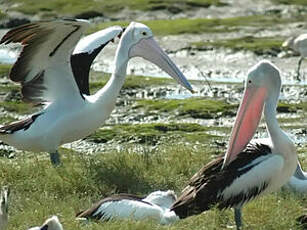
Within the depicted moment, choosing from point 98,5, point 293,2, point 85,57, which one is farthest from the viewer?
point 293,2

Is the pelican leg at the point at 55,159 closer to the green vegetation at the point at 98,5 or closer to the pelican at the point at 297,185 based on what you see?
the pelican at the point at 297,185

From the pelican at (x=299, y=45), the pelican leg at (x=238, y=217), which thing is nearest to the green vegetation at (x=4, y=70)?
the pelican at (x=299, y=45)

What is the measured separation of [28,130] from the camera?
10172mm

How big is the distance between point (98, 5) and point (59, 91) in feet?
66.6

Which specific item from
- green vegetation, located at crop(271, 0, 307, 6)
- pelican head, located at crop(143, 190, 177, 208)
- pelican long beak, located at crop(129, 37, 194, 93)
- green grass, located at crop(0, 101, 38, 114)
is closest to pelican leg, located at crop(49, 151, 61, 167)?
pelican long beak, located at crop(129, 37, 194, 93)

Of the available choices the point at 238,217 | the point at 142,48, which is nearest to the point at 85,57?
the point at 142,48

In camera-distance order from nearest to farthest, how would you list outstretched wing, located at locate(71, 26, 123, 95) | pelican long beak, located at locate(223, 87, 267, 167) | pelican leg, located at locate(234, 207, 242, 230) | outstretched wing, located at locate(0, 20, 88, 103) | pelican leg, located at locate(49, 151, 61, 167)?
pelican leg, located at locate(234, 207, 242, 230) < pelican long beak, located at locate(223, 87, 267, 167) < outstretched wing, located at locate(0, 20, 88, 103) < pelican leg, located at locate(49, 151, 61, 167) < outstretched wing, located at locate(71, 26, 123, 95)

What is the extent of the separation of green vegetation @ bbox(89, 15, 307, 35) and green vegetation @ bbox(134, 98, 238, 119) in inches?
376

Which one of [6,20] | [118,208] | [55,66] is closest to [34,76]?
[55,66]

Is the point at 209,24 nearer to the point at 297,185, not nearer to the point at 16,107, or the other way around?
the point at 16,107

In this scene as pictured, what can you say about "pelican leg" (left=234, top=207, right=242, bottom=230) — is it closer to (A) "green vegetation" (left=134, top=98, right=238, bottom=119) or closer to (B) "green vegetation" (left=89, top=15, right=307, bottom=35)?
(A) "green vegetation" (left=134, top=98, right=238, bottom=119)

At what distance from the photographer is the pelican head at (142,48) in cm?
1042

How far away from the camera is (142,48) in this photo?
34.4 feet

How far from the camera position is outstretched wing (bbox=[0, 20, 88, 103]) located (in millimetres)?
9500
